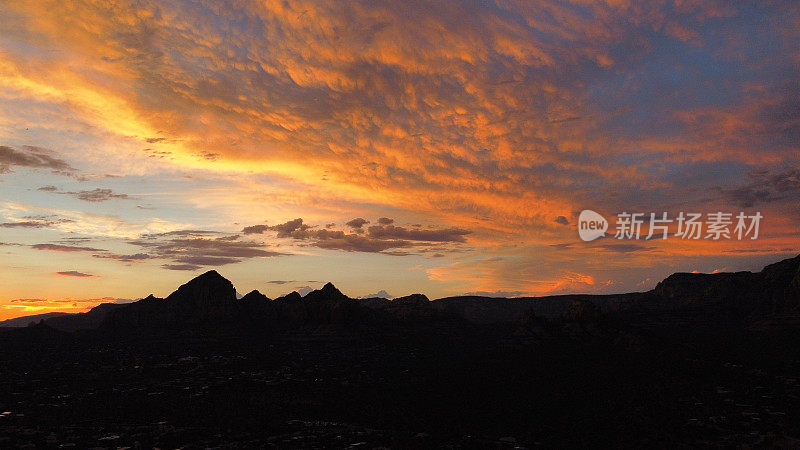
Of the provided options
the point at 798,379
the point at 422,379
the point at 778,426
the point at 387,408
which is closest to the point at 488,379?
the point at 422,379

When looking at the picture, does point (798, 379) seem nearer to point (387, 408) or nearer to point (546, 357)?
point (546, 357)

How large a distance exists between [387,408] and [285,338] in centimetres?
12691

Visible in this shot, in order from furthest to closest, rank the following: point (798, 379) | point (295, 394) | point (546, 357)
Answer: point (546, 357), point (798, 379), point (295, 394)

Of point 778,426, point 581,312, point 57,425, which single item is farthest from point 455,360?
point 57,425

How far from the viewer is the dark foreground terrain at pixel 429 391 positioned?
48.4 m

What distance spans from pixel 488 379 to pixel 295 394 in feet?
124

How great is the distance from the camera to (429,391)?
7588cm

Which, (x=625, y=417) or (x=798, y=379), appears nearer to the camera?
(x=625, y=417)

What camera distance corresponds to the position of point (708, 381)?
7981 cm

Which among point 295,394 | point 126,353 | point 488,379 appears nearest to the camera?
point 295,394

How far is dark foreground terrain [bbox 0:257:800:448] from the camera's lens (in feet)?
159

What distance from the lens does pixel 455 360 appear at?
121438 millimetres

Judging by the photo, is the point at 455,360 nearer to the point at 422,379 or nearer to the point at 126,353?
the point at 422,379

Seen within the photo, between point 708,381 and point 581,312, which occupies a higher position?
point 581,312
